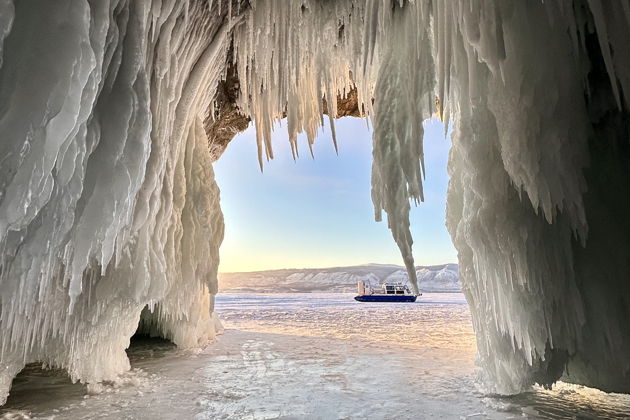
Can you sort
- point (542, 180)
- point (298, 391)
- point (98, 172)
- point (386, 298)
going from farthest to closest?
point (386, 298) → point (298, 391) → point (98, 172) → point (542, 180)

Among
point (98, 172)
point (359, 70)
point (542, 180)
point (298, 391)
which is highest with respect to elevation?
point (359, 70)

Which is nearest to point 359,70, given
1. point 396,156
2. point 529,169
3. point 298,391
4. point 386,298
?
point 396,156

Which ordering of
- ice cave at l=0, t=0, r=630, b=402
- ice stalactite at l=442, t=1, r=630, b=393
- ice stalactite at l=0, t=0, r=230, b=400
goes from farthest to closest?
ice stalactite at l=442, t=1, r=630, b=393 → ice cave at l=0, t=0, r=630, b=402 → ice stalactite at l=0, t=0, r=230, b=400

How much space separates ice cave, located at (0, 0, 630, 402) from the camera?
1860 mm

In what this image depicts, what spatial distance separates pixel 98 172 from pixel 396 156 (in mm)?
2388

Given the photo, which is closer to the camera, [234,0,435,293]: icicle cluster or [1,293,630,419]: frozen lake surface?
[1,293,630,419]: frozen lake surface

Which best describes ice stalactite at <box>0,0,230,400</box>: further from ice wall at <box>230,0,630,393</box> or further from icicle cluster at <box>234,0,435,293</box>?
ice wall at <box>230,0,630,393</box>

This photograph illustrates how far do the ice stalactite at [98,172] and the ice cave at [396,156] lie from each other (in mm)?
11

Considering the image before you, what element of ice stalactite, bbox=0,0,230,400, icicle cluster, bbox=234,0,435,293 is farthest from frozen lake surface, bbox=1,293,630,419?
icicle cluster, bbox=234,0,435,293

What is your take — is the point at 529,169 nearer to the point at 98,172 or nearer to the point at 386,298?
the point at 98,172

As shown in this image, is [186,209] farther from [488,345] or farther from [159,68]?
[488,345]

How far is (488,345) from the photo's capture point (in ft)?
10.8

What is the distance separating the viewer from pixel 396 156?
12.3ft

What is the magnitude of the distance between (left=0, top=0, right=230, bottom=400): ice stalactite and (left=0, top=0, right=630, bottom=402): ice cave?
0.01m
